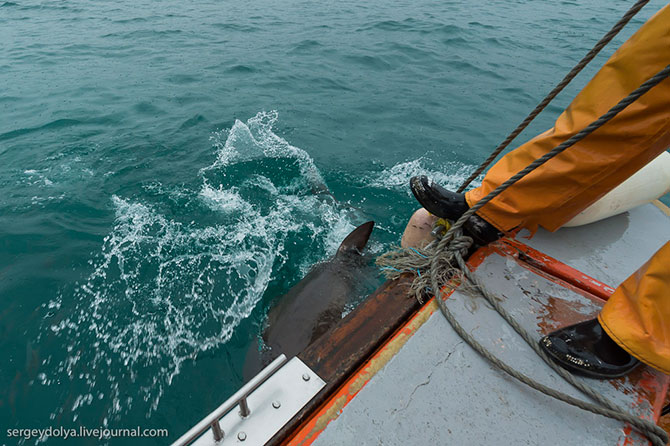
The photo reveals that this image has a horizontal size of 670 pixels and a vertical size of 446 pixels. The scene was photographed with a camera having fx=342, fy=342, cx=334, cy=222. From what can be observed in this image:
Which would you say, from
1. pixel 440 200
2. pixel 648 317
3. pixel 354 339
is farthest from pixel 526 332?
pixel 440 200

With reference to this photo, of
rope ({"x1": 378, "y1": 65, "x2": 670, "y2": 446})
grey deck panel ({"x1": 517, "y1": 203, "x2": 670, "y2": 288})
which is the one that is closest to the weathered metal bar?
rope ({"x1": 378, "y1": 65, "x2": 670, "y2": 446})

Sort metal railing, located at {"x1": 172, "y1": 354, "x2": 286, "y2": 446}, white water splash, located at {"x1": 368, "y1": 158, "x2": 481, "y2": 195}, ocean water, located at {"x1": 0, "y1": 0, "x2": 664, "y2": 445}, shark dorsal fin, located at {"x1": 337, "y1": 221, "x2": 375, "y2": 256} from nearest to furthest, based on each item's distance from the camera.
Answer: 1. metal railing, located at {"x1": 172, "y1": 354, "x2": 286, "y2": 446}
2. ocean water, located at {"x1": 0, "y1": 0, "x2": 664, "y2": 445}
3. shark dorsal fin, located at {"x1": 337, "y1": 221, "x2": 375, "y2": 256}
4. white water splash, located at {"x1": 368, "y1": 158, "x2": 481, "y2": 195}

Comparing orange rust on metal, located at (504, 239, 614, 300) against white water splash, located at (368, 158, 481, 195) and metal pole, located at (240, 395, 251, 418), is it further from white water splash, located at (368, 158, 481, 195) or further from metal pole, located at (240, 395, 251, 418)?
white water splash, located at (368, 158, 481, 195)

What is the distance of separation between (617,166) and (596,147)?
0.48 ft

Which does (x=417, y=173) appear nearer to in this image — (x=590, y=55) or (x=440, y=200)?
(x=440, y=200)

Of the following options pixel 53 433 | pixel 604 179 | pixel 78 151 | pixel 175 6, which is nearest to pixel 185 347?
pixel 53 433

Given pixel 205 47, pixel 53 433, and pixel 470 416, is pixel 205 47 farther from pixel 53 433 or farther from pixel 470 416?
pixel 470 416

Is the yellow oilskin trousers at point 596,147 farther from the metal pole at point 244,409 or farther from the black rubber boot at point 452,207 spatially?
the metal pole at point 244,409

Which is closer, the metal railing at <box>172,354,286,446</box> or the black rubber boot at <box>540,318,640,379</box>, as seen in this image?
the metal railing at <box>172,354,286,446</box>

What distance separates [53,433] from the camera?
2732mm

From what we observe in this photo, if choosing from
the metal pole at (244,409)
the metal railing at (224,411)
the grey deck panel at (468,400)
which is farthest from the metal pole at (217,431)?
the grey deck panel at (468,400)

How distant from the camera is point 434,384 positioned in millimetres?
1589

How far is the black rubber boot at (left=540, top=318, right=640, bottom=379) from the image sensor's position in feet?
5.32

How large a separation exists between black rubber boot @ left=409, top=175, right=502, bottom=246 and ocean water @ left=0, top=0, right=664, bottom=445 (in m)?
2.20
